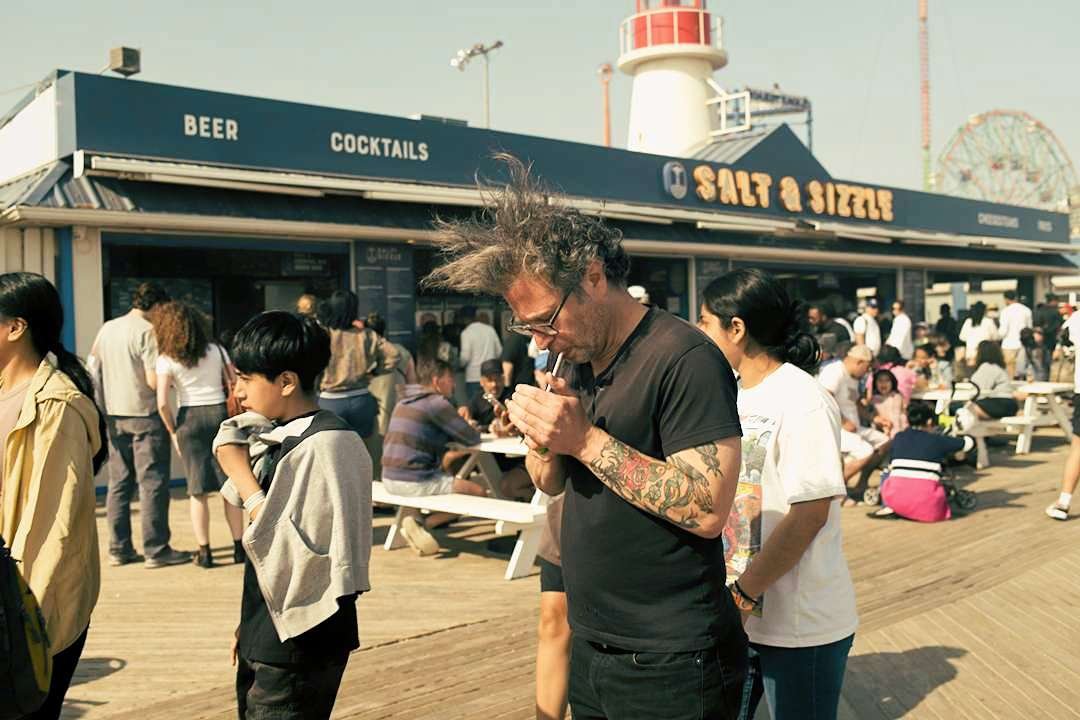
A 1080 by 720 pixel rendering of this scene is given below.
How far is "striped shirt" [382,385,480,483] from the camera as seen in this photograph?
6875mm

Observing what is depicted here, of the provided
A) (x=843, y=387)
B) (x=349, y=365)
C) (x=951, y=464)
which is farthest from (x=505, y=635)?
(x=951, y=464)

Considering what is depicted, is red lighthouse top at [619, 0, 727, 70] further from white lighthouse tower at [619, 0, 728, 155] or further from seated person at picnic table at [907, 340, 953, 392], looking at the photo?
seated person at picnic table at [907, 340, 953, 392]

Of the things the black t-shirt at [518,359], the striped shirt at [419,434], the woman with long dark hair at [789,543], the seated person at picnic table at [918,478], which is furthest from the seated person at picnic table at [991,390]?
the woman with long dark hair at [789,543]

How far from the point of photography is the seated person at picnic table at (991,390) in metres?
11.3

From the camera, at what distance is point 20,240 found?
905 cm

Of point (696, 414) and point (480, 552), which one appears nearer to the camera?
point (696, 414)

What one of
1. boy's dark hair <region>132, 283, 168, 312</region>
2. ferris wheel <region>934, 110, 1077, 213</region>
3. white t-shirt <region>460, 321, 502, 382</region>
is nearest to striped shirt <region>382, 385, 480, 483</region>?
boy's dark hair <region>132, 283, 168, 312</region>

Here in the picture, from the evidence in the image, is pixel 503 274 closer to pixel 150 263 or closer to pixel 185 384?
pixel 185 384

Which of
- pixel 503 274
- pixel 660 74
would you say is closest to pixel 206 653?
pixel 503 274

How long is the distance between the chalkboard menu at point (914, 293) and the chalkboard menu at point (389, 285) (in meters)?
11.5

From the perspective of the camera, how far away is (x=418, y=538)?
695 cm

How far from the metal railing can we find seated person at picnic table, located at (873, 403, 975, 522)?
662 inches

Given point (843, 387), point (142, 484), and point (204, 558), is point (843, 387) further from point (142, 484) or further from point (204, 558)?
point (142, 484)

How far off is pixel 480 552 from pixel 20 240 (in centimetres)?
514
